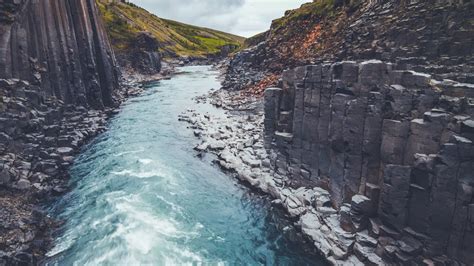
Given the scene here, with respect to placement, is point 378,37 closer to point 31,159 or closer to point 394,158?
point 394,158

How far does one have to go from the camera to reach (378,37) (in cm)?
4353

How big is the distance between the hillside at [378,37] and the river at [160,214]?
57.4 ft

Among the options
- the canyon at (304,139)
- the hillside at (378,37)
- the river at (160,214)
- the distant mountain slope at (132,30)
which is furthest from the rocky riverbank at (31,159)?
the distant mountain slope at (132,30)

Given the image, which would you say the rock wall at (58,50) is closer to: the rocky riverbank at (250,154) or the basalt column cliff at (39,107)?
the basalt column cliff at (39,107)

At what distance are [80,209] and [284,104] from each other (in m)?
21.2

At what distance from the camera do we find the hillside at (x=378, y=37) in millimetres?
32375

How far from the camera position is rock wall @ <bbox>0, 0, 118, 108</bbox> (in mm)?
34469

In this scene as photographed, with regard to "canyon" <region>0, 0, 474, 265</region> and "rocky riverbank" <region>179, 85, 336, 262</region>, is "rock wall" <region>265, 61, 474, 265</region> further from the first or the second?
"rocky riverbank" <region>179, 85, 336, 262</region>

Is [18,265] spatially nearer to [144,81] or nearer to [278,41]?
[278,41]

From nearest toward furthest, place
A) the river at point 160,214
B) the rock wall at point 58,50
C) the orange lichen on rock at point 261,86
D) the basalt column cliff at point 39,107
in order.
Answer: the river at point 160,214
the basalt column cliff at point 39,107
the rock wall at point 58,50
the orange lichen on rock at point 261,86

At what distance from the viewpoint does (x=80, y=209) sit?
1011 inches

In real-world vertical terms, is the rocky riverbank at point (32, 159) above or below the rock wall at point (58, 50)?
below

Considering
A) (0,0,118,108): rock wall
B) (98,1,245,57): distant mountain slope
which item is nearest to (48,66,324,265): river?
(0,0,118,108): rock wall

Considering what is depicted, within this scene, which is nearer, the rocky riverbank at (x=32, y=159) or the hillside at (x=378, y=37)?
the rocky riverbank at (x=32, y=159)
